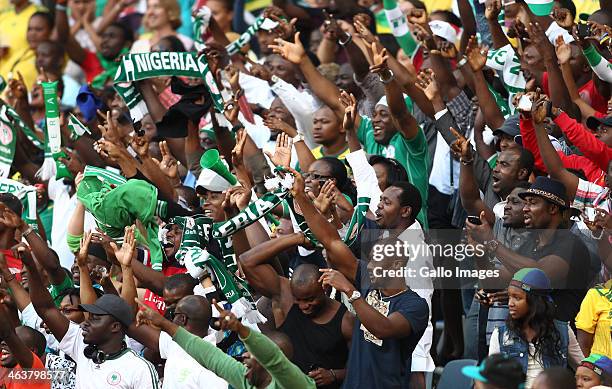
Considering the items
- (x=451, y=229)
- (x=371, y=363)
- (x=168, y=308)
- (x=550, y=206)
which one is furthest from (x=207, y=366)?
(x=451, y=229)

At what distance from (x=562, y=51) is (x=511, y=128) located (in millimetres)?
734

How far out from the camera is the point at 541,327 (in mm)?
8156

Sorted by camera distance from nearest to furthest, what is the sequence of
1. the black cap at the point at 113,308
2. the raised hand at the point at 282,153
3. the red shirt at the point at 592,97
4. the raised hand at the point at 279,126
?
the black cap at the point at 113,308 → the raised hand at the point at 282,153 → the red shirt at the point at 592,97 → the raised hand at the point at 279,126

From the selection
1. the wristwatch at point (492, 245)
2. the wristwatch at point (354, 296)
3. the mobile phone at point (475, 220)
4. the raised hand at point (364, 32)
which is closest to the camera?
the wristwatch at point (354, 296)

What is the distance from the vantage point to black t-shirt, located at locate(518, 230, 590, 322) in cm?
865

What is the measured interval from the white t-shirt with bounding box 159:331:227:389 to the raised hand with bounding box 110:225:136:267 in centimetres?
92

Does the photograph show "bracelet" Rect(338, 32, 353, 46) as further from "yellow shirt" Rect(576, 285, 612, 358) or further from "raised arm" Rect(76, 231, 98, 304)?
"yellow shirt" Rect(576, 285, 612, 358)

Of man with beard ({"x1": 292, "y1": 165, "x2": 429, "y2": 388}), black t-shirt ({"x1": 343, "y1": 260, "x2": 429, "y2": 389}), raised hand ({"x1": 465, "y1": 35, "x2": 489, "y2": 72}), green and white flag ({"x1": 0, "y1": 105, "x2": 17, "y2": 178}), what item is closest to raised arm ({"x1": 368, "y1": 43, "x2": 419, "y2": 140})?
raised hand ({"x1": 465, "y1": 35, "x2": 489, "y2": 72})

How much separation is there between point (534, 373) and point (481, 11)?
4708mm

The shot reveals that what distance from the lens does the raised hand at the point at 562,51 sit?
10359mm

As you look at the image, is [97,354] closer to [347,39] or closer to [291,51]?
[291,51]

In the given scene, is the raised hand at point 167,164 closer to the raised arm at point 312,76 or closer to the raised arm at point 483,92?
the raised arm at point 312,76

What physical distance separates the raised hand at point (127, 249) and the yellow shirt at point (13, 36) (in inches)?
243

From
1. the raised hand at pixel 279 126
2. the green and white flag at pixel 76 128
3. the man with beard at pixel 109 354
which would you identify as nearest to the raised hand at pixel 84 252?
the man with beard at pixel 109 354
